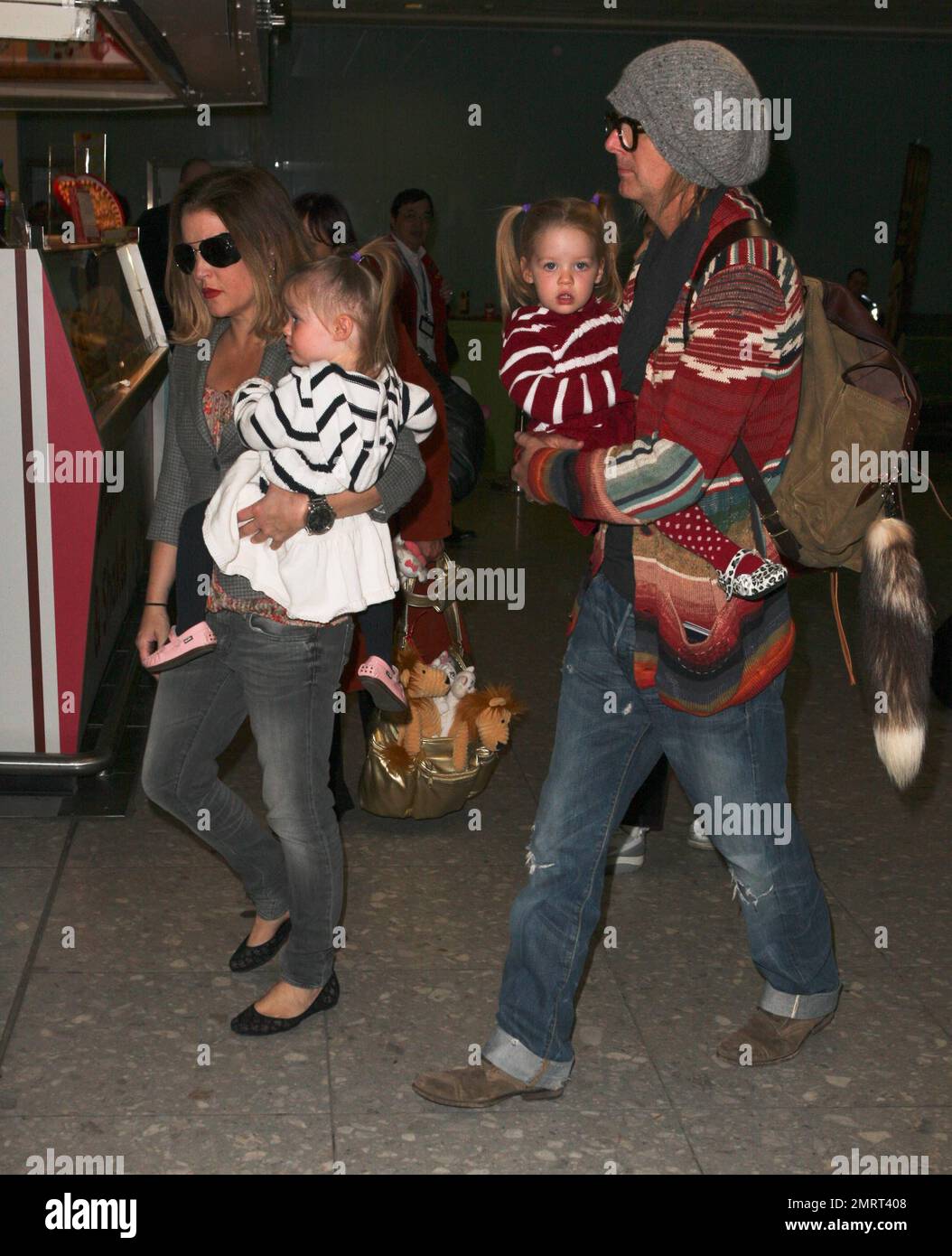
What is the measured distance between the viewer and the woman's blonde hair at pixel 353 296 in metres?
2.49

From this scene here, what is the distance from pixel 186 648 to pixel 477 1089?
103 centimetres

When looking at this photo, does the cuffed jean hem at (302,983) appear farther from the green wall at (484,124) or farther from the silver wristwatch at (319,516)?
the green wall at (484,124)

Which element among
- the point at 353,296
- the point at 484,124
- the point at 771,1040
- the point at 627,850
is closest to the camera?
the point at 353,296

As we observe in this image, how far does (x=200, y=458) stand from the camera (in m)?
2.79

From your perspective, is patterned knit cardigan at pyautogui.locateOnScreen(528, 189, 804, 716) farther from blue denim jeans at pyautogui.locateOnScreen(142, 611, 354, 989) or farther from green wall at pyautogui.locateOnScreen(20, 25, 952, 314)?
green wall at pyautogui.locateOnScreen(20, 25, 952, 314)

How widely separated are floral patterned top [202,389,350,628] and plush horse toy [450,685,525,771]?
1362 mm

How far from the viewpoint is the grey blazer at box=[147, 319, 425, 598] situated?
2.66 meters

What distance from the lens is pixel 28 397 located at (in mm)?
4152

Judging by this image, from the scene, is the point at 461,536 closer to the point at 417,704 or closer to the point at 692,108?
the point at 417,704

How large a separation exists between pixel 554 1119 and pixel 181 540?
1.37 m

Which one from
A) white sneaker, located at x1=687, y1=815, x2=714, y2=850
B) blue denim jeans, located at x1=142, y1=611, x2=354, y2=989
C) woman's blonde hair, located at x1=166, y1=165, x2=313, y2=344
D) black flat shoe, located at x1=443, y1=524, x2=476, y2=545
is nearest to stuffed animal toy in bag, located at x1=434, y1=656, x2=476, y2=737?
white sneaker, located at x1=687, y1=815, x2=714, y2=850

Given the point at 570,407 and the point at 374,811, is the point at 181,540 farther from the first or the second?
the point at 374,811

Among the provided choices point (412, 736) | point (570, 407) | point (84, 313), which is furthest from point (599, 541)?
point (84, 313)

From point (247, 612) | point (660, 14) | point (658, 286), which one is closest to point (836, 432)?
point (658, 286)
